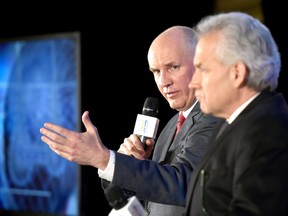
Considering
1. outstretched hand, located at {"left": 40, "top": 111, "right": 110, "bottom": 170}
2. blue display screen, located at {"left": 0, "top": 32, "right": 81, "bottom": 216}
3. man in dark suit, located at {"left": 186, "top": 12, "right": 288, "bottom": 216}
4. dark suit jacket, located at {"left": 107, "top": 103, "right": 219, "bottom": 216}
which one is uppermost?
man in dark suit, located at {"left": 186, "top": 12, "right": 288, "bottom": 216}

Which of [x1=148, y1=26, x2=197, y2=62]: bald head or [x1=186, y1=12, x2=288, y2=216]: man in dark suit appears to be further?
[x1=148, y1=26, x2=197, y2=62]: bald head

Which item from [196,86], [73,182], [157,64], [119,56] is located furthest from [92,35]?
[196,86]

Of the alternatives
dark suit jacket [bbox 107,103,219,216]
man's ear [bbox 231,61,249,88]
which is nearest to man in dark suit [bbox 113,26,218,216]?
dark suit jacket [bbox 107,103,219,216]

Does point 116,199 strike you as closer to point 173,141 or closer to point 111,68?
point 173,141

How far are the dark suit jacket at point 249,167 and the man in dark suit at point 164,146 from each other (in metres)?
0.25

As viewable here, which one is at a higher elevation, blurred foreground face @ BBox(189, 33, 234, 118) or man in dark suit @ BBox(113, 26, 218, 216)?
blurred foreground face @ BBox(189, 33, 234, 118)

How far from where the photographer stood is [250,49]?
5.25ft

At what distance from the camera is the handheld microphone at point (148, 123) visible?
2.33 metres

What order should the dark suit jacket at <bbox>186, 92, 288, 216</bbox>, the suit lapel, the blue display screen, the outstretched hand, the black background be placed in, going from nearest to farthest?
the dark suit jacket at <bbox>186, 92, 288, 216</bbox> → the outstretched hand → the suit lapel → the black background → the blue display screen

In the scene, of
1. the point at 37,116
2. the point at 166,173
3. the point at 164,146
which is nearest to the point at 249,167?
the point at 166,173

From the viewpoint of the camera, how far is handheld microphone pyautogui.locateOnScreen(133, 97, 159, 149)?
7.66ft

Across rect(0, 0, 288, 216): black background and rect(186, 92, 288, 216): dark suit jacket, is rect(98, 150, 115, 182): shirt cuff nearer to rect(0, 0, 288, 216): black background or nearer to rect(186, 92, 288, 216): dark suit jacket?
rect(186, 92, 288, 216): dark suit jacket

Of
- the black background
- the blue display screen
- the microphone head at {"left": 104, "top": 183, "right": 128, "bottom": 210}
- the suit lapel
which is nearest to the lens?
the microphone head at {"left": 104, "top": 183, "right": 128, "bottom": 210}

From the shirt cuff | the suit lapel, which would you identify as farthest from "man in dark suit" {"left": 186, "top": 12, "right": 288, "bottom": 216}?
the suit lapel
